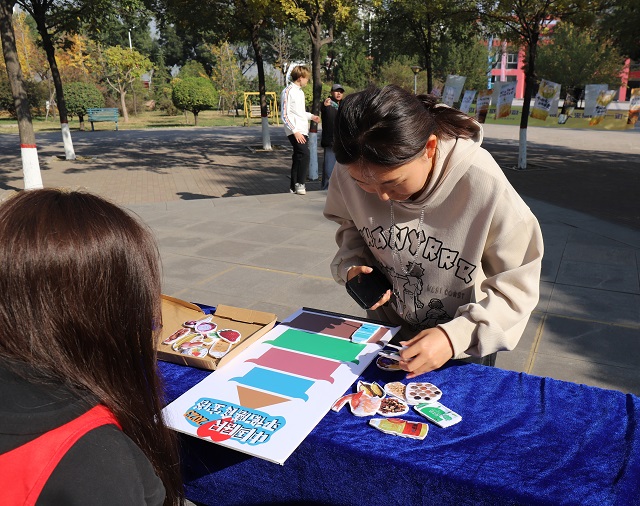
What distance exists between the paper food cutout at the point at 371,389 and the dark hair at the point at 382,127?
1.92 ft

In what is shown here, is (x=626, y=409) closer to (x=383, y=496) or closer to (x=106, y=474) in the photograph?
(x=383, y=496)

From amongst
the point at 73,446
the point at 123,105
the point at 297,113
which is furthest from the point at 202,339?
the point at 123,105

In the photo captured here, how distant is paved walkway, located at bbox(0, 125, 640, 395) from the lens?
3320 millimetres

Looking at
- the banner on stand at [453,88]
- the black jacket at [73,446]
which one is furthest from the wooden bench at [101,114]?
the black jacket at [73,446]

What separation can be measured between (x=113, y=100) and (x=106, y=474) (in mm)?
34719

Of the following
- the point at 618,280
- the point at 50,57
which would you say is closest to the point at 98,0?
the point at 50,57

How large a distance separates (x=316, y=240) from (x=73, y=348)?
15.2ft

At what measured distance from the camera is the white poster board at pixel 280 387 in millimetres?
1200

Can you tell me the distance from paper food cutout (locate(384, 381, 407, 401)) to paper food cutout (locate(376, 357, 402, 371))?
5 centimetres

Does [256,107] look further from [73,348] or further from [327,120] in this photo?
[73,348]

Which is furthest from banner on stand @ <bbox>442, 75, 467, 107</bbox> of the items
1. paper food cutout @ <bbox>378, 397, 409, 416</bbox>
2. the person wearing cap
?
paper food cutout @ <bbox>378, 397, 409, 416</bbox>

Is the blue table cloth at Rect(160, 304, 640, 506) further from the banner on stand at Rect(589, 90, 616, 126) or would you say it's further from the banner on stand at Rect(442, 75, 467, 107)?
the banner on stand at Rect(442, 75, 467, 107)

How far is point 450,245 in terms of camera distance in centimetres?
152

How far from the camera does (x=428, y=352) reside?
4.53 feet
